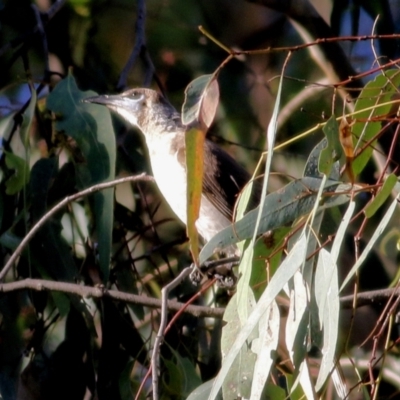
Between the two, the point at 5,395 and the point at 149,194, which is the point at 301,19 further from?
the point at 5,395

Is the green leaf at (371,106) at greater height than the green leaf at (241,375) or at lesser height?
greater

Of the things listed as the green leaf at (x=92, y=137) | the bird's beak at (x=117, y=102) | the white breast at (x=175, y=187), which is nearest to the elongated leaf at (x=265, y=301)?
the green leaf at (x=92, y=137)

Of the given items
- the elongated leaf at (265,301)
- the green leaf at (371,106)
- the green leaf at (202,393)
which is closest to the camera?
the elongated leaf at (265,301)

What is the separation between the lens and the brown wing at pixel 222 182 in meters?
3.43

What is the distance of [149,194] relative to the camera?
163 inches

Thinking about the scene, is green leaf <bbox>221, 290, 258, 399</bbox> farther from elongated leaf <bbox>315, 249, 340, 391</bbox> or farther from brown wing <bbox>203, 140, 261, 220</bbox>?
brown wing <bbox>203, 140, 261, 220</bbox>

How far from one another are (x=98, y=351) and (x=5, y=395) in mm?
355

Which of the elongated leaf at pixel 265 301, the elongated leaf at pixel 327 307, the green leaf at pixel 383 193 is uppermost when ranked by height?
the green leaf at pixel 383 193

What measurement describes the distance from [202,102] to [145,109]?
1838 mm

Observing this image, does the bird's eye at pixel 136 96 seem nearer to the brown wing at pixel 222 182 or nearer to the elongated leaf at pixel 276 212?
the brown wing at pixel 222 182

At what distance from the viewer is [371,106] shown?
203 centimetres

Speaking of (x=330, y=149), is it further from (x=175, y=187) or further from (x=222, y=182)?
(x=222, y=182)

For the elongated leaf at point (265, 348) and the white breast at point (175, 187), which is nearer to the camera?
the elongated leaf at point (265, 348)

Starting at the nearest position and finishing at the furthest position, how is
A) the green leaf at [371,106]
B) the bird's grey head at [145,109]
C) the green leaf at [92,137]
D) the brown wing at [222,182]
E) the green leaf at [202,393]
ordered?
the green leaf at [371,106], the green leaf at [202,393], the green leaf at [92,137], the brown wing at [222,182], the bird's grey head at [145,109]
